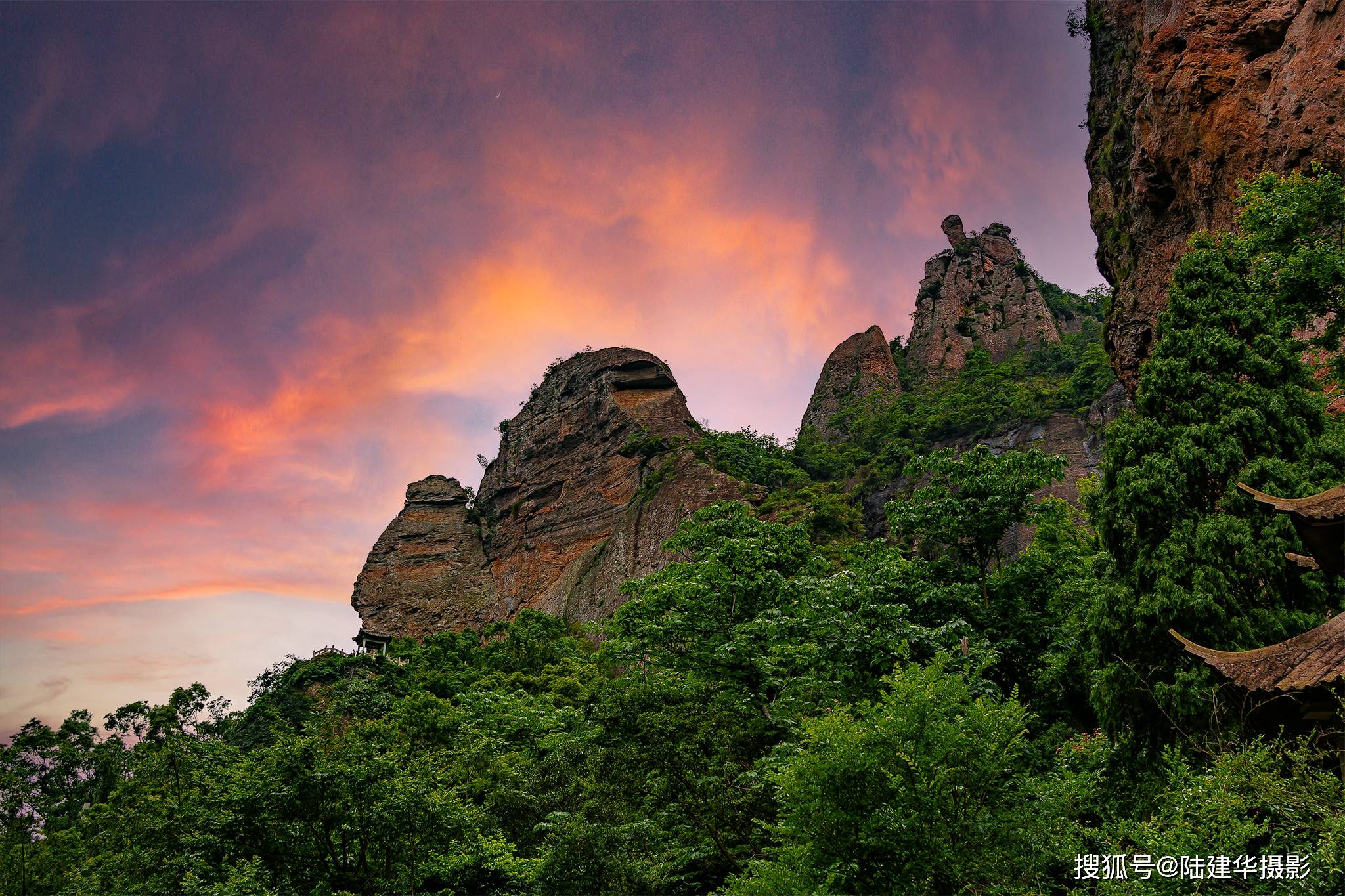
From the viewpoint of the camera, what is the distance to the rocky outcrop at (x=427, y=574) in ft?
193

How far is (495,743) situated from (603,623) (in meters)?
3.74

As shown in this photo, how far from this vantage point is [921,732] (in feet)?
25.9

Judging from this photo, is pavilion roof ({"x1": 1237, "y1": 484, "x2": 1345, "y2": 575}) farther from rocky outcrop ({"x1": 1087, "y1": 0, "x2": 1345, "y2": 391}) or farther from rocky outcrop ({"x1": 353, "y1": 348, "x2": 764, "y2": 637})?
rocky outcrop ({"x1": 353, "y1": 348, "x2": 764, "y2": 637})

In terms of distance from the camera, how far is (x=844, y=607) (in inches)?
587

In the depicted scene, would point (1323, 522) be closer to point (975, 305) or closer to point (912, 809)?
point (912, 809)

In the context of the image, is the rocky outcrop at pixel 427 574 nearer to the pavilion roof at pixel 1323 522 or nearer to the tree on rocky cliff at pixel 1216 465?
the tree on rocky cliff at pixel 1216 465

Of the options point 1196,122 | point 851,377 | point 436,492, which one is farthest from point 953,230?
point 1196,122

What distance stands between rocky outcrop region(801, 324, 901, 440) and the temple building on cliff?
54.6 metres

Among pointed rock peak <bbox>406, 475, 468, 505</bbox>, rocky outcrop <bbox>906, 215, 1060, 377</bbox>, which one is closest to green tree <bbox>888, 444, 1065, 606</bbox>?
rocky outcrop <bbox>906, 215, 1060, 377</bbox>

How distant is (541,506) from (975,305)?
40963 millimetres

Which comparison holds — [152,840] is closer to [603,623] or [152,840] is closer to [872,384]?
[603,623]

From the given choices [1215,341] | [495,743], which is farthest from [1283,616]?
[495,743]

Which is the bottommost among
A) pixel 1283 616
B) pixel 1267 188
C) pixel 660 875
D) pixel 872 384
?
pixel 660 875

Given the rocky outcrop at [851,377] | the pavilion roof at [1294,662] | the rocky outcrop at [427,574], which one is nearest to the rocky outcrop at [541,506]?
the rocky outcrop at [427,574]
